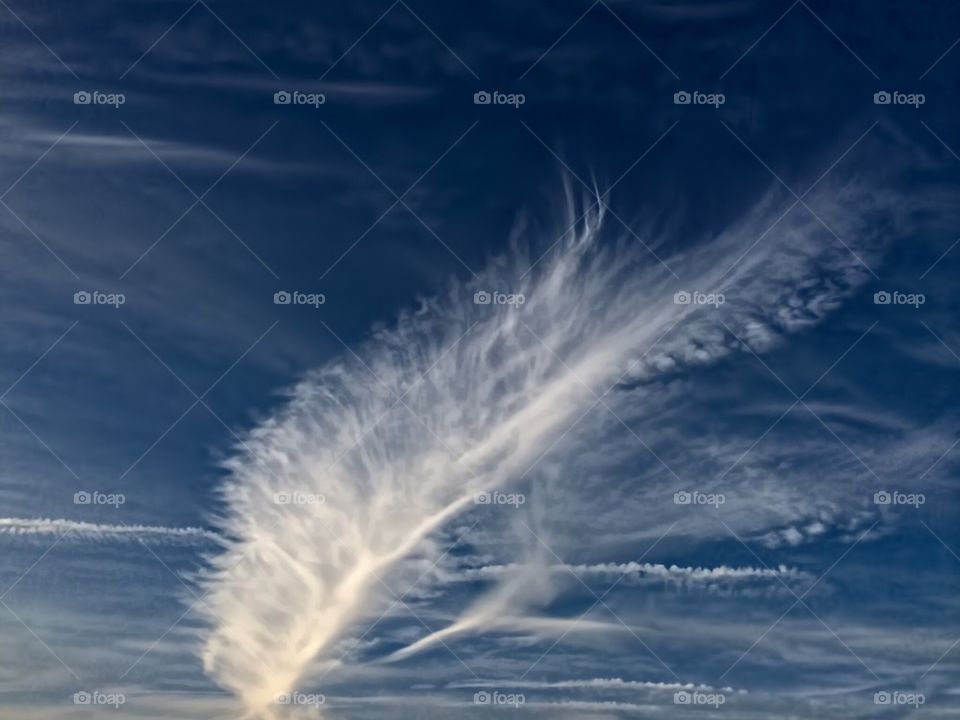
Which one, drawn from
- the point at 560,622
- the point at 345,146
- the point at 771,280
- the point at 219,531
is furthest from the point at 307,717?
the point at 771,280

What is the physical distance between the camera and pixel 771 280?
10734mm

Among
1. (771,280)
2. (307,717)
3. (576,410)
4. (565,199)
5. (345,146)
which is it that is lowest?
(307,717)

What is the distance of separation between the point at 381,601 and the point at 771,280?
18.2 feet

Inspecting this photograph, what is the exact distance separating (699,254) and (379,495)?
14.5ft

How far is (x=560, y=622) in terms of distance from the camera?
1044 centimetres

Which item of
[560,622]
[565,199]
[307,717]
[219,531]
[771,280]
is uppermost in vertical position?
[565,199]

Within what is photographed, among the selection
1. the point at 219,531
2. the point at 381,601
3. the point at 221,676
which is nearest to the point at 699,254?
the point at 381,601

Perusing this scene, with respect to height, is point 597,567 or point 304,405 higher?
point 304,405

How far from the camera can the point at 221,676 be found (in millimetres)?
10320

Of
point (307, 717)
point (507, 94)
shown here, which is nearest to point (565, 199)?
point (507, 94)

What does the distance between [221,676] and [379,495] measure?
8.32 feet

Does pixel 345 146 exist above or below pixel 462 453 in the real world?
above

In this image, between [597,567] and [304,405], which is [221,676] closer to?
[304,405]

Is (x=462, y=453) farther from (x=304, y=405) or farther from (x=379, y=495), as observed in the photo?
(x=304, y=405)
